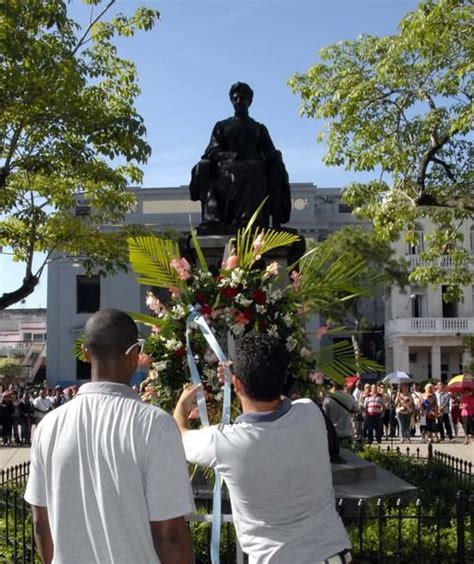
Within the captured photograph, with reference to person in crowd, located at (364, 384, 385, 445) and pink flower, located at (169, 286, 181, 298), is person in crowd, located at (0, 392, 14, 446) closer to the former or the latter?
person in crowd, located at (364, 384, 385, 445)

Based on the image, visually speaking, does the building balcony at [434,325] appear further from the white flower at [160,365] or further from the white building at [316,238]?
the white flower at [160,365]

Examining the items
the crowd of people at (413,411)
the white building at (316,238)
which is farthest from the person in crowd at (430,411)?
the white building at (316,238)

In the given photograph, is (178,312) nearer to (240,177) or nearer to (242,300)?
(242,300)

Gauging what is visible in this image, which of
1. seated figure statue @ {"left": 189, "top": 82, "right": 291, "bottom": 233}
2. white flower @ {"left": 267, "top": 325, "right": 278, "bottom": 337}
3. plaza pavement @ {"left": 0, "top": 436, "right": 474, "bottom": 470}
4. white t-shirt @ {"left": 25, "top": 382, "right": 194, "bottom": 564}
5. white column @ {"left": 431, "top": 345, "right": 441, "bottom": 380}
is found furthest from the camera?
white column @ {"left": 431, "top": 345, "right": 441, "bottom": 380}

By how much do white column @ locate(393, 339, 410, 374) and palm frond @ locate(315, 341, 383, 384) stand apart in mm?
42824

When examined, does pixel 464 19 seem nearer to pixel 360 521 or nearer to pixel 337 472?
pixel 337 472

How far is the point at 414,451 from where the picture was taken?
1792cm

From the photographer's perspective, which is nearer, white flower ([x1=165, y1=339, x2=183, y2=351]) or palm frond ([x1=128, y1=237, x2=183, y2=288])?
white flower ([x1=165, y1=339, x2=183, y2=351])

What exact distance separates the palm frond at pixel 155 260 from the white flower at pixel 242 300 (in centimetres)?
37

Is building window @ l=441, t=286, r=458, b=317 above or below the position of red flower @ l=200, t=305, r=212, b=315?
Answer: above

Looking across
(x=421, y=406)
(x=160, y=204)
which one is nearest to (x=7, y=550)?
(x=421, y=406)

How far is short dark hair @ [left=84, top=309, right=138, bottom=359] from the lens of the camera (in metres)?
2.83

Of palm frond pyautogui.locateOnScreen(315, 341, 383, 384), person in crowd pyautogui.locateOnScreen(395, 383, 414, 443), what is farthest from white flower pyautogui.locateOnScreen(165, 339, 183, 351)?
person in crowd pyautogui.locateOnScreen(395, 383, 414, 443)

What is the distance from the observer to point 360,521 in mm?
5730
